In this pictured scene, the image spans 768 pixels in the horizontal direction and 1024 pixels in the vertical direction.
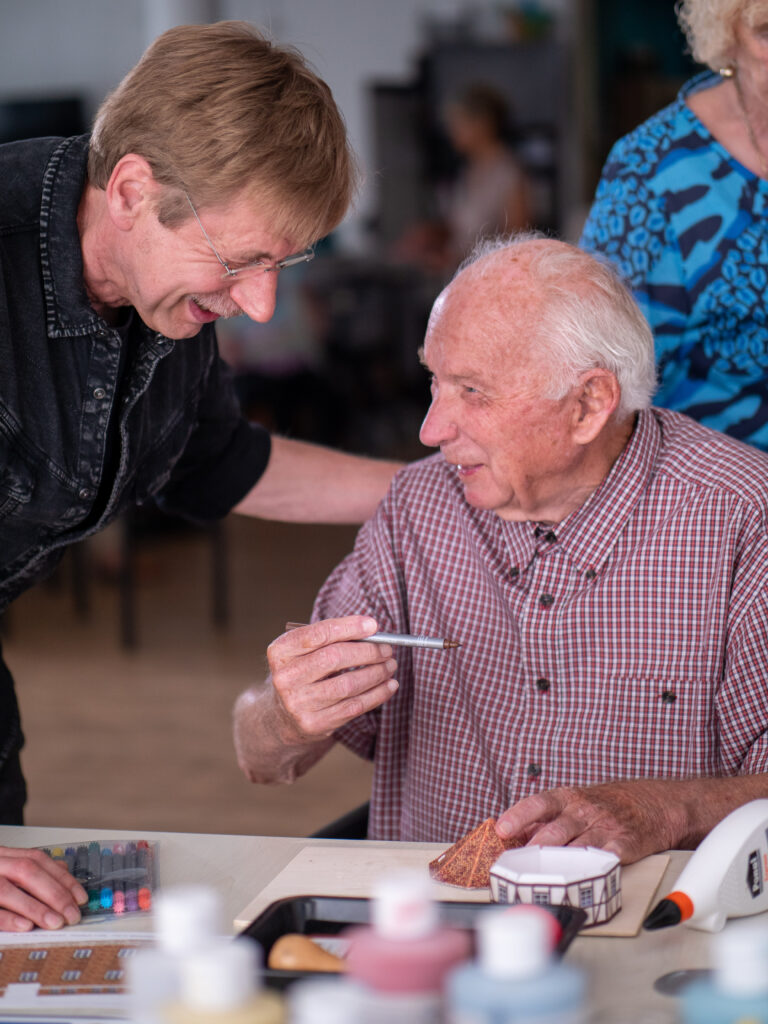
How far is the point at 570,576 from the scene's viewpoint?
1893 mm

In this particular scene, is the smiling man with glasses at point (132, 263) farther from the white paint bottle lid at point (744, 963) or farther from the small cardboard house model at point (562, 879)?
the white paint bottle lid at point (744, 963)

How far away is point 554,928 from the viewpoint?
1.12 meters

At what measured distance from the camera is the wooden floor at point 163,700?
3936mm

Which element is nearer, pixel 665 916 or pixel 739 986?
pixel 739 986

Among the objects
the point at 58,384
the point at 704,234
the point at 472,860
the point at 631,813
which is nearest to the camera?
the point at 472,860

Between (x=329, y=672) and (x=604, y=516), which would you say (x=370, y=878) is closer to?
(x=329, y=672)

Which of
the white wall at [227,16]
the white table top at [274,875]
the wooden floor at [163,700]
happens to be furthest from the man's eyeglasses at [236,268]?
the white wall at [227,16]

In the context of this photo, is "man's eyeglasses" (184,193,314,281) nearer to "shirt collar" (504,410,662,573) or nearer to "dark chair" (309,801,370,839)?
"shirt collar" (504,410,662,573)

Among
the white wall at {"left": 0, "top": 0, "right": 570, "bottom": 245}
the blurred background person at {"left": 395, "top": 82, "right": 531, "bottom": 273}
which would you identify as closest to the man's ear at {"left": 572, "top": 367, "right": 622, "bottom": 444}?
the blurred background person at {"left": 395, "top": 82, "right": 531, "bottom": 273}

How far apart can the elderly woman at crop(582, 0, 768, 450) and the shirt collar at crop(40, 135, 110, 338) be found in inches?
37.1

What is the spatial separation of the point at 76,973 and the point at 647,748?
2.95ft

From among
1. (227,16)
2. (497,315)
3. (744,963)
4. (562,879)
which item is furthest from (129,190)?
(227,16)

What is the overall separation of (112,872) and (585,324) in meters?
0.96

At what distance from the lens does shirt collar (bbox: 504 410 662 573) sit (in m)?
1.89
